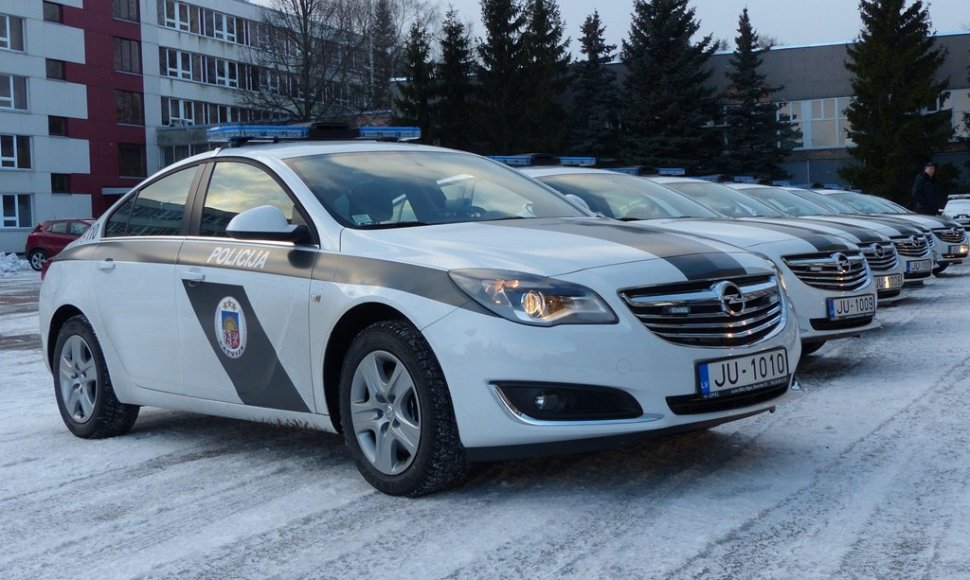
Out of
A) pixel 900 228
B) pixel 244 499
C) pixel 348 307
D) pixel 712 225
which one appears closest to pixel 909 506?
pixel 348 307

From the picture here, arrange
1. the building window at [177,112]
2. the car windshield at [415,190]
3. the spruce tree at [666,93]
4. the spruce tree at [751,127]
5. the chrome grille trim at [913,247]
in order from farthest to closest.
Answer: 1. the building window at [177,112]
2. the spruce tree at [751,127]
3. the spruce tree at [666,93]
4. the chrome grille trim at [913,247]
5. the car windshield at [415,190]

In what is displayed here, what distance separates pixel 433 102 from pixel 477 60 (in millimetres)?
2843

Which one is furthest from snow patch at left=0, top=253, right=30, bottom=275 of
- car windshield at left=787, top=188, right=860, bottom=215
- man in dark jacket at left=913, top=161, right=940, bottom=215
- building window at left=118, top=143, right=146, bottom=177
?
car windshield at left=787, top=188, right=860, bottom=215

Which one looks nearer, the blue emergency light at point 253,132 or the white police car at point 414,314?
the white police car at point 414,314

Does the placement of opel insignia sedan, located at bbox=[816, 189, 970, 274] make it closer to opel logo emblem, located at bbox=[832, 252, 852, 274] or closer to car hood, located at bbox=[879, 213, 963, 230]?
car hood, located at bbox=[879, 213, 963, 230]

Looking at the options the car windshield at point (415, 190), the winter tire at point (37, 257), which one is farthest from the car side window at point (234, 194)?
the winter tire at point (37, 257)

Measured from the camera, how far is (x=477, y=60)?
5694 centimetres

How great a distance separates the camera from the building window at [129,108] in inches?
2408

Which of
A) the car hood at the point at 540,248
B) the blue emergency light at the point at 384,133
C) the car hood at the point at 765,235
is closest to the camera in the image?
the car hood at the point at 540,248

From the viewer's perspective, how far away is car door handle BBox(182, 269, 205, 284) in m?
5.86

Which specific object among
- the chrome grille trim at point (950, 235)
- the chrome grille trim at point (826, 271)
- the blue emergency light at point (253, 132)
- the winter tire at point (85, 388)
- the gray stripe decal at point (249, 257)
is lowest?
the winter tire at point (85, 388)

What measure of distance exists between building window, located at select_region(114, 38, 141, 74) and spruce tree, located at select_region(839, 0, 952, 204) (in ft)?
116

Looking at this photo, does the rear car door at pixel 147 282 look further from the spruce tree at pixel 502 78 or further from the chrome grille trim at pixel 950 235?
the spruce tree at pixel 502 78

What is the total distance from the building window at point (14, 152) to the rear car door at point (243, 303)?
51.6 m
